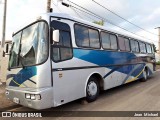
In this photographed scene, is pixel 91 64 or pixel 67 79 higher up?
pixel 91 64

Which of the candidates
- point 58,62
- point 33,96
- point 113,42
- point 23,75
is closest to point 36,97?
point 33,96

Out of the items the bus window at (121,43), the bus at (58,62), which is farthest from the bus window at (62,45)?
the bus window at (121,43)

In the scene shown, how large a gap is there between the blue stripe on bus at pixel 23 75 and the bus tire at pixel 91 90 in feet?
8.18

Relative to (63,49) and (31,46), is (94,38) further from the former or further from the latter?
(31,46)

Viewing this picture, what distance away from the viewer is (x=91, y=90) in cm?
735

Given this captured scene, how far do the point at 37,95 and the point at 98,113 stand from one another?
2.04 metres

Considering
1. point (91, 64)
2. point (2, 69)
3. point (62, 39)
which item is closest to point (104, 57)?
Answer: point (91, 64)

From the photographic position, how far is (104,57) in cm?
820

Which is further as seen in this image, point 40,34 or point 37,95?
point 40,34

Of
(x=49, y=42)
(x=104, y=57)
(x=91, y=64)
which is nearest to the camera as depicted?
(x=49, y=42)

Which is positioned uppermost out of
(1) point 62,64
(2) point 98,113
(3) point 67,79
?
(1) point 62,64

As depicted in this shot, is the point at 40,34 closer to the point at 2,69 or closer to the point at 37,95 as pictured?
the point at 37,95

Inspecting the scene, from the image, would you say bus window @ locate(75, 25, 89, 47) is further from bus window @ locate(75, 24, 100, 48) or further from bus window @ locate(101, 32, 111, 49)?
bus window @ locate(101, 32, 111, 49)

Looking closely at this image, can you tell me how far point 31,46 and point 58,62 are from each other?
946 millimetres
